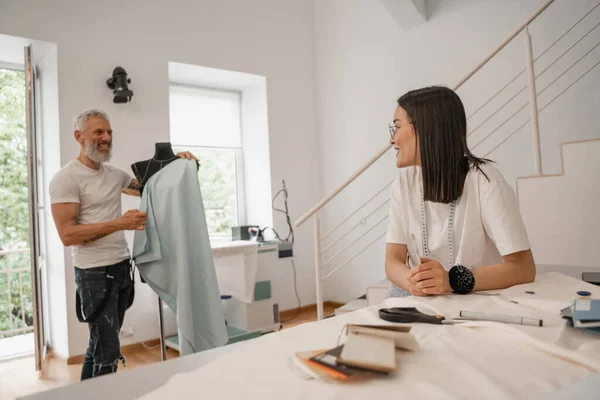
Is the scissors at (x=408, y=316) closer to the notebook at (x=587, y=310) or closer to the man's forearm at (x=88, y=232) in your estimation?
the notebook at (x=587, y=310)

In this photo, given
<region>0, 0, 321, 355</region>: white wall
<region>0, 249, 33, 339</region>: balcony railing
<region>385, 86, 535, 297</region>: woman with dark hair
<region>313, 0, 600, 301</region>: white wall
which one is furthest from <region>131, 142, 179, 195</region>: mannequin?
<region>0, 249, 33, 339</region>: balcony railing

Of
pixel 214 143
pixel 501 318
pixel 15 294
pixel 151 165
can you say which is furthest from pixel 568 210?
pixel 15 294

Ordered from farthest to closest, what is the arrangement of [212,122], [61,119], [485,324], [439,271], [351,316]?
[212,122], [61,119], [439,271], [351,316], [485,324]

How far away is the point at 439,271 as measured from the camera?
1019 millimetres

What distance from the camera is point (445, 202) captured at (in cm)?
127

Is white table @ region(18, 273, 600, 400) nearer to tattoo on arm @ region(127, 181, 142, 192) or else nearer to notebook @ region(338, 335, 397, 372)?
notebook @ region(338, 335, 397, 372)

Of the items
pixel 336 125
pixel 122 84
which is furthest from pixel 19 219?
pixel 336 125

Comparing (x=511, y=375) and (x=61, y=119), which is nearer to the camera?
(x=511, y=375)

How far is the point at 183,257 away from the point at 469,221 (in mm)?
1269

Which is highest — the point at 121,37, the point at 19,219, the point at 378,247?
the point at 121,37

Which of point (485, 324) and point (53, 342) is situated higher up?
point (485, 324)

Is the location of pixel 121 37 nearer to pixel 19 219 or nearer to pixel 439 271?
pixel 19 219

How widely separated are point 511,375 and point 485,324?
0.18 meters

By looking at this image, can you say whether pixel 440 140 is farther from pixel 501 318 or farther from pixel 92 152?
pixel 92 152
